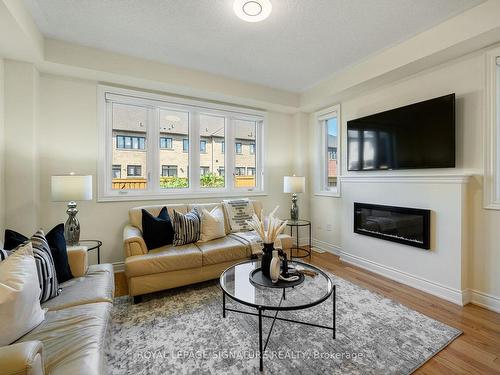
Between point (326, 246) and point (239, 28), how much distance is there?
3.36 m

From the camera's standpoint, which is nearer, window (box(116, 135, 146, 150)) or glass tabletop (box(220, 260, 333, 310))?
glass tabletop (box(220, 260, 333, 310))

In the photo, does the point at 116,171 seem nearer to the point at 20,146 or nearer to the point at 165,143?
the point at 165,143

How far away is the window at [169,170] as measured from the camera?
3.55 m

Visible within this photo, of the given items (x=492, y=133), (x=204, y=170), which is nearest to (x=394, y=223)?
(x=492, y=133)

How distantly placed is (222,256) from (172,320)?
81 cm

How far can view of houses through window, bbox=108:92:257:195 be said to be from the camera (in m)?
3.30

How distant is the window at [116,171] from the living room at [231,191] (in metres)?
0.03

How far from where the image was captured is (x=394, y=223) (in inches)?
117

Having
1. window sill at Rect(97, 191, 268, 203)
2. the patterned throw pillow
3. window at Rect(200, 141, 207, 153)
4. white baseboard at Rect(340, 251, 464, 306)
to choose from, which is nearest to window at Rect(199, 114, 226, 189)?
window at Rect(200, 141, 207, 153)

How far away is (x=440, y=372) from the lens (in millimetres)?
1530

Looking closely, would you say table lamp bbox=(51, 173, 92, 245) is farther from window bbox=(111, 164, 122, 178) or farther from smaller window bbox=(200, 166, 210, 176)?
smaller window bbox=(200, 166, 210, 176)

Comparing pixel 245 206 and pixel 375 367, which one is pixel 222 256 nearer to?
pixel 245 206

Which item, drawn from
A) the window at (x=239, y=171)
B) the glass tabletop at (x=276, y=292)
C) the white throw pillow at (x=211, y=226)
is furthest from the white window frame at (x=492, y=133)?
the window at (x=239, y=171)

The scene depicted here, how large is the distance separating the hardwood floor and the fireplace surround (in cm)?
51
